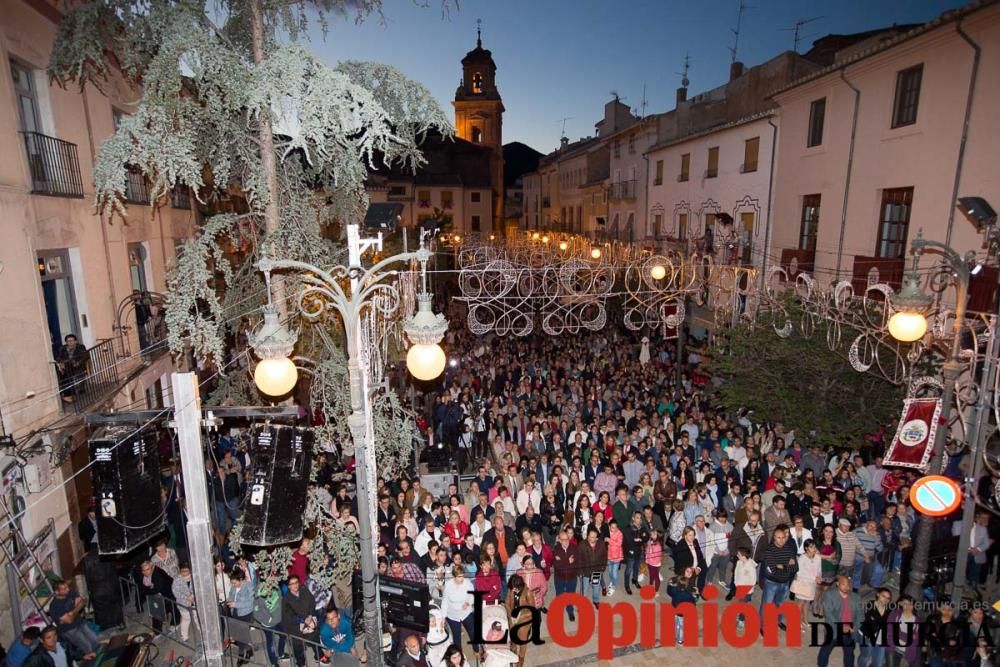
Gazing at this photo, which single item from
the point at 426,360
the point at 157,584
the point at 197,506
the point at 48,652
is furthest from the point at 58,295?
the point at 426,360

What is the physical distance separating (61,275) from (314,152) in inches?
224

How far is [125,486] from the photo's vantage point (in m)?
6.32

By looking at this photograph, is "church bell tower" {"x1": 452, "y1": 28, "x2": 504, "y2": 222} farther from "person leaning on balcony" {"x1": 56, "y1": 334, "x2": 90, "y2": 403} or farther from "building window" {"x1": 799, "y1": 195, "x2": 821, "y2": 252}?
"person leaning on balcony" {"x1": 56, "y1": 334, "x2": 90, "y2": 403}

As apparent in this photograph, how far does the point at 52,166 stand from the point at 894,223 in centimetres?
1766

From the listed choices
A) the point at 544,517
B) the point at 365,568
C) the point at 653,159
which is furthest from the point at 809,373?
the point at 653,159

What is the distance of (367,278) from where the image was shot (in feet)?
16.4

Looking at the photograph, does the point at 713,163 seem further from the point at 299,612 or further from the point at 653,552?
the point at 299,612

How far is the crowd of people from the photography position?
7.78m

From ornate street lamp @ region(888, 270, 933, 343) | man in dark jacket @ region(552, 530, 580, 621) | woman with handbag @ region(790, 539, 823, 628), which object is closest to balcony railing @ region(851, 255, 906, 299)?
ornate street lamp @ region(888, 270, 933, 343)

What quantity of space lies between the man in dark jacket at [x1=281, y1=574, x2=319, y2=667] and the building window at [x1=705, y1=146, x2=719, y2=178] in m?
20.1

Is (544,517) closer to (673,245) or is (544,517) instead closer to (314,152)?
(314,152)

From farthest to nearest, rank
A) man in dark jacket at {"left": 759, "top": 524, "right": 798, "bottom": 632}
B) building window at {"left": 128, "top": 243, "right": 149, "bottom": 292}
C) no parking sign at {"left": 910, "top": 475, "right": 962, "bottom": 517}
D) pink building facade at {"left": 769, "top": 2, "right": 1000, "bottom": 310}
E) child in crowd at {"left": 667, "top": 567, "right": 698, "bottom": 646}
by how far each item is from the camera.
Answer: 1. building window at {"left": 128, "top": 243, "right": 149, "bottom": 292}
2. pink building facade at {"left": 769, "top": 2, "right": 1000, "bottom": 310}
3. child in crowd at {"left": 667, "top": 567, "right": 698, "bottom": 646}
4. man in dark jacket at {"left": 759, "top": 524, "right": 798, "bottom": 632}
5. no parking sign at {"left": 910, "top": 475, "right": 962, "bottom": 517}

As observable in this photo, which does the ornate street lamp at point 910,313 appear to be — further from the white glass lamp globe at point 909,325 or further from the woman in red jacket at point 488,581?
the woman in red jacket at point 488,581

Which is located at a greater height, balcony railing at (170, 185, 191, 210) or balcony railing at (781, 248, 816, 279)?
balcony railing at (170, 185, 191, 210)
